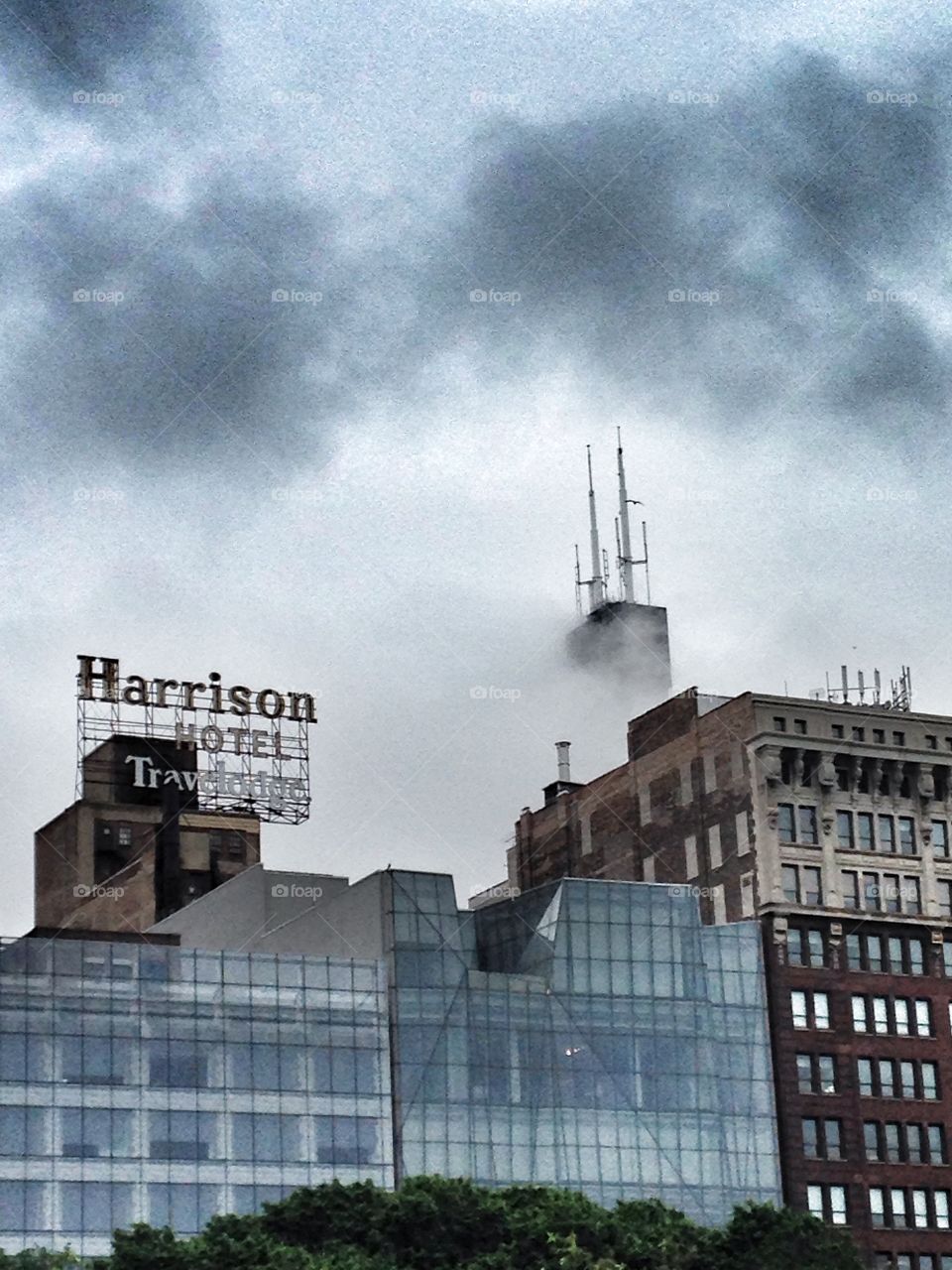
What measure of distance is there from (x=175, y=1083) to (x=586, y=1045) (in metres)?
21.3

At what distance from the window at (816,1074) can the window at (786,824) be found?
36.9 ft

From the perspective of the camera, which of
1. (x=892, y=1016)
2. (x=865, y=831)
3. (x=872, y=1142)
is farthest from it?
(x=865, y=831)

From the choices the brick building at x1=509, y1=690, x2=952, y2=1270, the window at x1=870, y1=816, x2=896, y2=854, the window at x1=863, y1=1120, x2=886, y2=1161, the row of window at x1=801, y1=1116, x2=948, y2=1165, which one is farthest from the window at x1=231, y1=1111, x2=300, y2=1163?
the window at x1=870, y1=816, x2=896, y2=854

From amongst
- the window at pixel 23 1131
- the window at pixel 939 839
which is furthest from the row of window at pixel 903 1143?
the window at pixel 23 1131

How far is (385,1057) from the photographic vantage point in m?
127

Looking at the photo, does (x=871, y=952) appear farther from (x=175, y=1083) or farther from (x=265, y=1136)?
(x=175, y=1083)

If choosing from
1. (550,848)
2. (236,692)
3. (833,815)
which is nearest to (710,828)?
(833,815)

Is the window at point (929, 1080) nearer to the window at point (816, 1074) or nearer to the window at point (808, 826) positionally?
the window at point (816, 1074)

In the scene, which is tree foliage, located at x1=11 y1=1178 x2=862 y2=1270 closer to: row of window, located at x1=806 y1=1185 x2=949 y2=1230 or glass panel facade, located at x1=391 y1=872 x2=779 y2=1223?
glass panel facade, located at x1=391 y1=872 x2=779 y2=1223

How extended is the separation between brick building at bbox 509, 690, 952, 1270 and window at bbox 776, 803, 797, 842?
0.05 m

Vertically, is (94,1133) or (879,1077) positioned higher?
(879,1077)

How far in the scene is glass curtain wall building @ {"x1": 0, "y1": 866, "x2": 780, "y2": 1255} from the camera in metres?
118

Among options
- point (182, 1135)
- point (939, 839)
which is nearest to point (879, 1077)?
point (939, 839)

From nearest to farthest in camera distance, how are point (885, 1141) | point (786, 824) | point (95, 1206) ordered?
point (95, 1206) < point (885, 1141) < point (786, 824)
